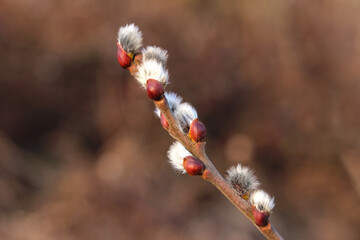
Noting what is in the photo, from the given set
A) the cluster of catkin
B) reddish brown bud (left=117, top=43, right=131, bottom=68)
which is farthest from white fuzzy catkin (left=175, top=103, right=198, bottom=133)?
reddish brown bud (left=117, top=43, right=131, bottom=68)

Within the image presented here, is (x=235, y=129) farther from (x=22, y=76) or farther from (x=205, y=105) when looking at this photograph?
(x=22, y=76)

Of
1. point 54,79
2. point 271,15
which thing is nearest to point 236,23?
point 271,15

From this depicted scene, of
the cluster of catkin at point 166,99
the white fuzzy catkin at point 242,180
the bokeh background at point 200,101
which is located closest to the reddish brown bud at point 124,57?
the cluster of catkin at point 166,99

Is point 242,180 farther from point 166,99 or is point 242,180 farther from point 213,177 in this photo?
point 166,99

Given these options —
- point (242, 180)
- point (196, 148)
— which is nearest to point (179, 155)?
point (196, 148)

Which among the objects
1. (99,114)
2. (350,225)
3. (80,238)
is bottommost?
(80,238)
